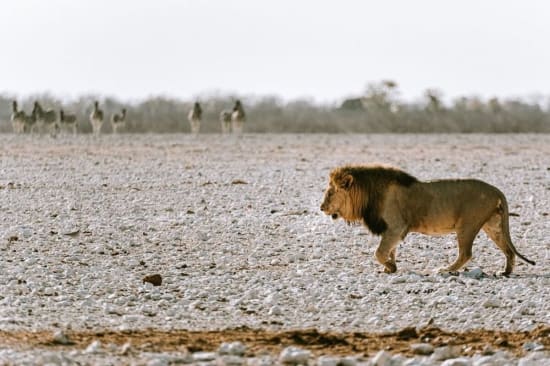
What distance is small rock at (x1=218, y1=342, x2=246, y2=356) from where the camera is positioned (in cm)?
829

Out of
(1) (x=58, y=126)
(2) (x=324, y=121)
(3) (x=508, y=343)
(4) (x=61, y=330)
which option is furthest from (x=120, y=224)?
(2) (x=324, y=121)

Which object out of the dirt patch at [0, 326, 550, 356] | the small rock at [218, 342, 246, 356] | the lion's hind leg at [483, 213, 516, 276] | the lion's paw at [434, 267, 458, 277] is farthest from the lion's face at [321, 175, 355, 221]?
the small rock at [218, 342, 246, 356]

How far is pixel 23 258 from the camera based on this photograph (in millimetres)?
12344

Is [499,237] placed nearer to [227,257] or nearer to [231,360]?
[227,257]

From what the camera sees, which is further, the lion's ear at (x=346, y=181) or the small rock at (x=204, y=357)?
the lion's ear at (x=346, y=181)

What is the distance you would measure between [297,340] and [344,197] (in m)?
3.64

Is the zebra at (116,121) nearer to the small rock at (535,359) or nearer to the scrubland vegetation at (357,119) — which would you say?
the scrubland vegetation at (357,119)

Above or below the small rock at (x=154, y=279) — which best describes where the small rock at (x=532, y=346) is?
below

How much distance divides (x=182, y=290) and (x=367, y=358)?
9.51 feet

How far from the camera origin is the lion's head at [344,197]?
1229 cm

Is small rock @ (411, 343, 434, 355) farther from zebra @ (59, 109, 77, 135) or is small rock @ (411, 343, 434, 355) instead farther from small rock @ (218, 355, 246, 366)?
zebra @ (59, 109, 77, 135)

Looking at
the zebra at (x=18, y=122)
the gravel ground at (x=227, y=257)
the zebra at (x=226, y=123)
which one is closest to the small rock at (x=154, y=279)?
the gravel ground at (x=227, y=257)

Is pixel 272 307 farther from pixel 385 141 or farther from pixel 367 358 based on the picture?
pixel 385 141

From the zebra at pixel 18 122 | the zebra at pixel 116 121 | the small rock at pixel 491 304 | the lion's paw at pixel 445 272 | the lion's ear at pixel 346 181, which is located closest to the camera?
the small rock at pixel 491 304
